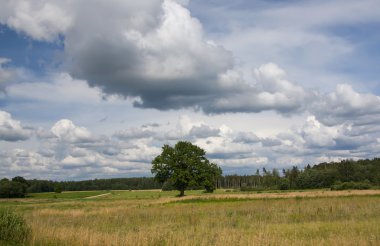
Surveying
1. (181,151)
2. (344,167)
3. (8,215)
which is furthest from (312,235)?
(344,167)

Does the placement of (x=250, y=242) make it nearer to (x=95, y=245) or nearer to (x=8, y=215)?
(x=95, y=245)

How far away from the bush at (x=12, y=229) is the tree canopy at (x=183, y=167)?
202 feet

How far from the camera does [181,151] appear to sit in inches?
3157

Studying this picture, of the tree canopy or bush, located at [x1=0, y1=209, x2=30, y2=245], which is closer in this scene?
bush, located at [x1=0, y1=209, x2=30, y2=245]

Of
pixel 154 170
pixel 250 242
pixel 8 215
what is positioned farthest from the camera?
pixel 154 170

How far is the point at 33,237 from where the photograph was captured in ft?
49.7

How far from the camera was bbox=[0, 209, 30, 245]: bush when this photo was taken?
1492 cm

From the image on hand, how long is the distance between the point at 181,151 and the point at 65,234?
64224 mm

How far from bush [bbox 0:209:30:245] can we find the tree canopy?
61.6 m

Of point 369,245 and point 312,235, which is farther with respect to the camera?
point 312,235

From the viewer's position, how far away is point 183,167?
79625 millimetres

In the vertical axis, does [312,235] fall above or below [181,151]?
below

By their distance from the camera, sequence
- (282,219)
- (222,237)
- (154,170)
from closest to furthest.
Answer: (222,237) → (282,219) → (154,170)

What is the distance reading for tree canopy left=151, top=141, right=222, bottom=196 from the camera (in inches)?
3068
